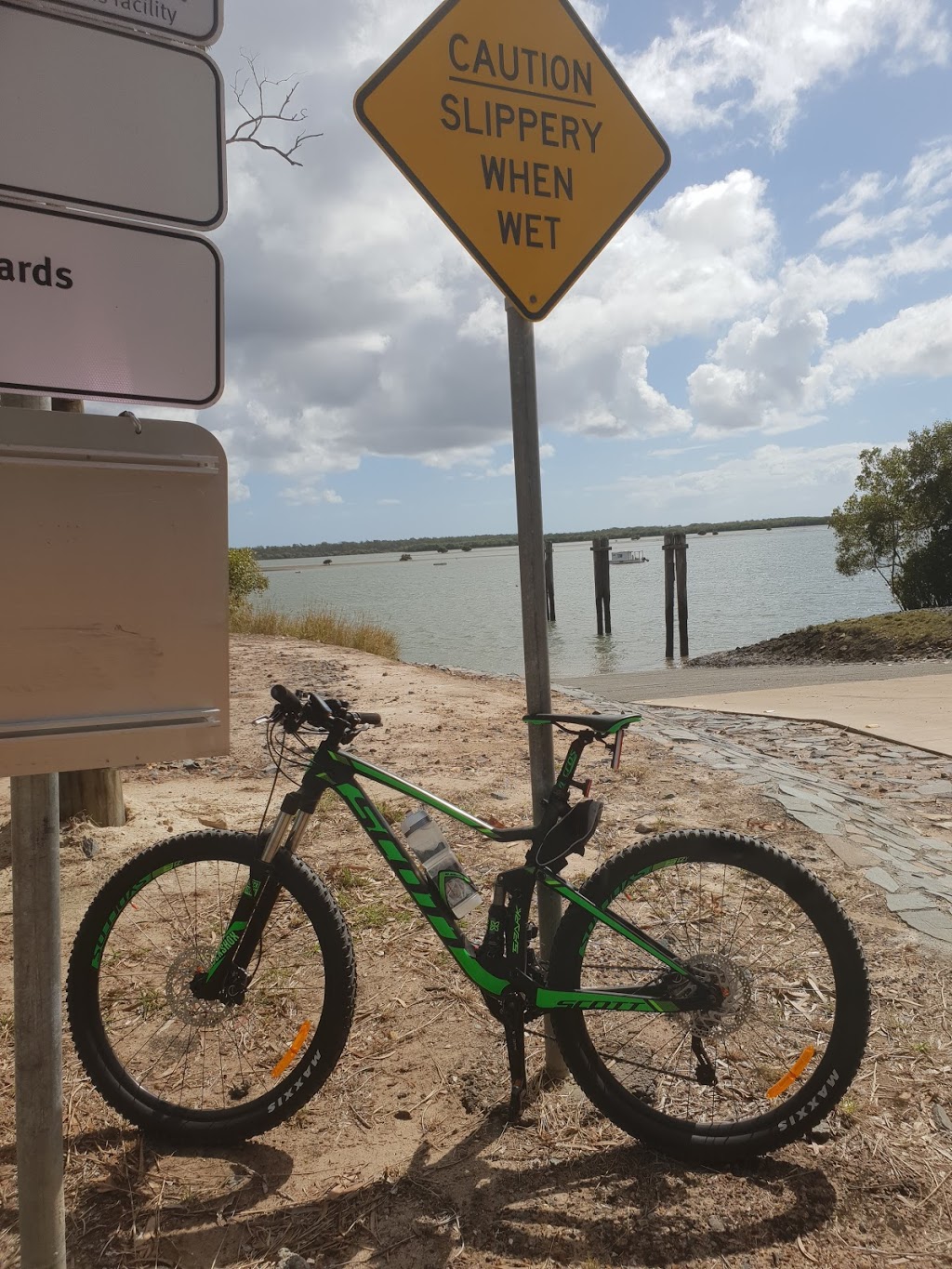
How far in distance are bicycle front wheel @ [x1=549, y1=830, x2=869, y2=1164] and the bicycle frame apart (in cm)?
5

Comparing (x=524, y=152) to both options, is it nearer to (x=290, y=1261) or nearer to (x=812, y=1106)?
(x=812, y=1106)

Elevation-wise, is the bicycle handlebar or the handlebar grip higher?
the handlebar grip

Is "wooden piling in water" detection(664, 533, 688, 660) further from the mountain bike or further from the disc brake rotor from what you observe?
the disc brake rotor

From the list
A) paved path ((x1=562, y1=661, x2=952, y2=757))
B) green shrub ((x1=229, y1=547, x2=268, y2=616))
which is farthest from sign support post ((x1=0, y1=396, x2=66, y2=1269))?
green shrub ((x1=229, y1=547, x2=268, y2=616))

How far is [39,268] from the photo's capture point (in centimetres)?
162

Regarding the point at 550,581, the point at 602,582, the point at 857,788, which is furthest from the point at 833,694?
the point at 550,581

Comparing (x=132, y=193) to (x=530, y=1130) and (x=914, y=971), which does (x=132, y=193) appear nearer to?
(x=530, y=1130)

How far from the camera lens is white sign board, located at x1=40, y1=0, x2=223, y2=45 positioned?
1702mm

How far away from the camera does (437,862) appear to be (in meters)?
2.46

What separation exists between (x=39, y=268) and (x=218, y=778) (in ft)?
15.8

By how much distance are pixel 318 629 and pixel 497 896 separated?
1402 cm

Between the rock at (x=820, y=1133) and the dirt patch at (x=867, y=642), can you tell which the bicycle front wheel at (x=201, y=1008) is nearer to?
the rock at (x=820, y=1133)

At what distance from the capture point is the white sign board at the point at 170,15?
170 cm

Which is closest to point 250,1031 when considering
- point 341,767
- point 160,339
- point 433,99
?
point 341,767
